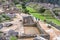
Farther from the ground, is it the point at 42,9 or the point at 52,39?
the point at 52,39

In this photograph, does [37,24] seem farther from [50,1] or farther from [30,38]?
[50,1]

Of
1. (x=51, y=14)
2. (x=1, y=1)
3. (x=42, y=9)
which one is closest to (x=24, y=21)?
(x=51, y=14)

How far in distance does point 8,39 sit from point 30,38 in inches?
90.4

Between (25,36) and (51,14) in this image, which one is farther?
(51,14)

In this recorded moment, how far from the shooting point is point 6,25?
1967cm

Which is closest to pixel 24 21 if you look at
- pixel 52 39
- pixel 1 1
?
pixel 52 39

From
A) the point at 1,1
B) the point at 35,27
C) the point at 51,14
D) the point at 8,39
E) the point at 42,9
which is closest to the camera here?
the point at 8,39

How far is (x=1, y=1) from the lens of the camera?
41500 mm

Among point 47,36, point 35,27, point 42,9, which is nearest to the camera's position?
point 47,36

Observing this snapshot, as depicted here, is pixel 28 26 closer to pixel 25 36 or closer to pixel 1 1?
pixel 25 36

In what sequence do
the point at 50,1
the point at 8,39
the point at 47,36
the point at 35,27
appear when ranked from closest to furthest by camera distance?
the point at 8,39
the point at 47,36
the point at 35,27
the point at 50,1

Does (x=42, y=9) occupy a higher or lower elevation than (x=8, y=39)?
lower

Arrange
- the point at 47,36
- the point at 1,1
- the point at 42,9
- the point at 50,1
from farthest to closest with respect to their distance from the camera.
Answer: the point at 50,1 → the point at 1,1 → the point at 42,9 → the point at 47,36

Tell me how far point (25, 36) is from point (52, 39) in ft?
7.11
